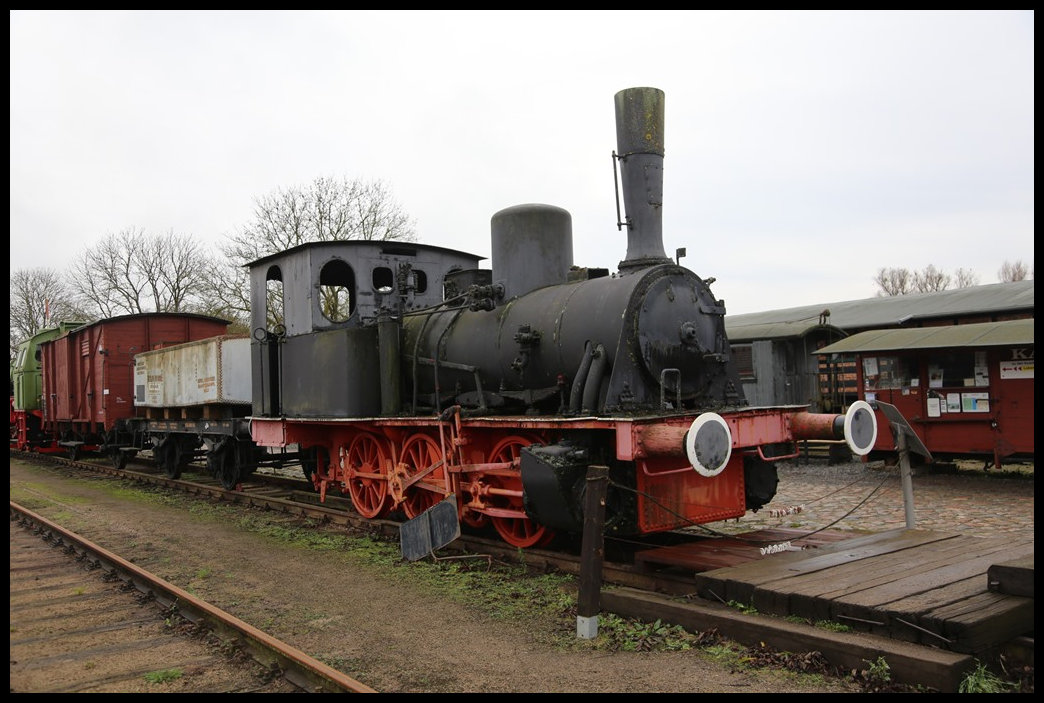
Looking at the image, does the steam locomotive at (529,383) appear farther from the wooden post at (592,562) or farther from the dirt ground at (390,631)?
the dirt ground at (390,631)

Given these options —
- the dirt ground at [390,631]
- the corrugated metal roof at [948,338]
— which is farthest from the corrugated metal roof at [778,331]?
the dirt ground at [390,631]

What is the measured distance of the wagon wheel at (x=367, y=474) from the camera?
27.1 ft

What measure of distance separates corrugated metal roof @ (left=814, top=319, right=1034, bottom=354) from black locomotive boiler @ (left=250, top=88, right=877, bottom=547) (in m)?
6.29

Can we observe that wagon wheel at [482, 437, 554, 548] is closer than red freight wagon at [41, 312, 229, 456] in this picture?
Yes

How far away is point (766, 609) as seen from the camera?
170 inches

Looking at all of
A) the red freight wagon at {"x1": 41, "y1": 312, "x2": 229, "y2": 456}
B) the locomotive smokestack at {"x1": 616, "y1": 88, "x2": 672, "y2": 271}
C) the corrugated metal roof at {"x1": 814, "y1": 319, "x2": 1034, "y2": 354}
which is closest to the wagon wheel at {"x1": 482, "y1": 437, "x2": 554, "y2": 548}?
the locomotive smokestack at {"x1": 616, "y1": 88, "x2": 672, "y2": 271}

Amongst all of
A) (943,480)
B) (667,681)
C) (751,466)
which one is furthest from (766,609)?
(943,480)

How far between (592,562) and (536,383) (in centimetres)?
235

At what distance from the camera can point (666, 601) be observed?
4.66m

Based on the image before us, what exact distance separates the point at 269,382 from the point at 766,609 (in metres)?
6.84

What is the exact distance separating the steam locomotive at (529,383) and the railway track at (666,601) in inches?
10.3

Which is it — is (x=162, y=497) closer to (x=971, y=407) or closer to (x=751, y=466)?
(x=751, y=466)

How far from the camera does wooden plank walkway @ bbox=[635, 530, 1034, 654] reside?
370 cm

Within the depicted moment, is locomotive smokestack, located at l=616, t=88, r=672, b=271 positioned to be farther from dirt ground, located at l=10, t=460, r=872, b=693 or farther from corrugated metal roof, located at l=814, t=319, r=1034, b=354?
corrugated metal roof, located at l=814, t=319, r=1034, b=354
